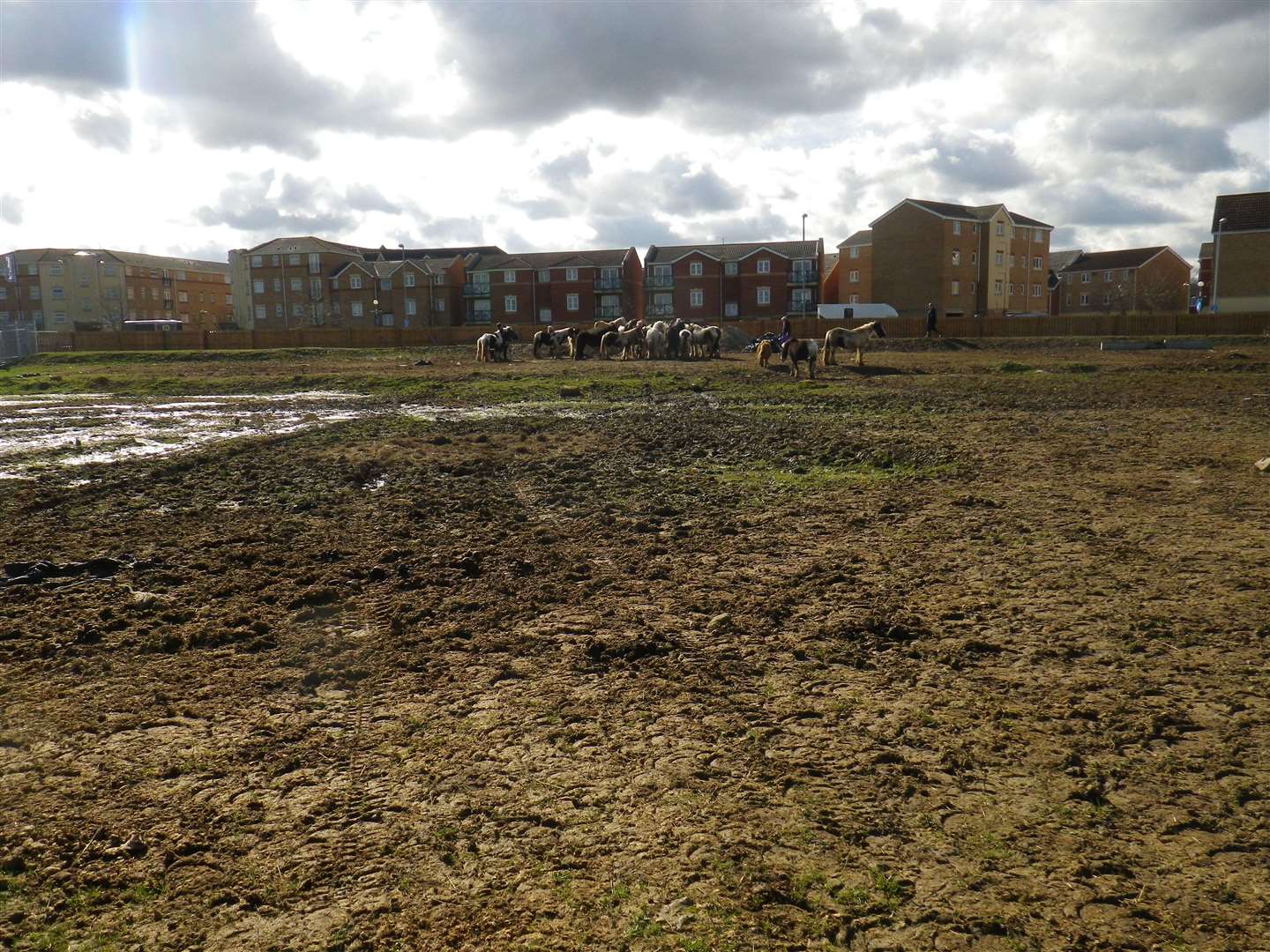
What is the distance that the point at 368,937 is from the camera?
2.79 meters

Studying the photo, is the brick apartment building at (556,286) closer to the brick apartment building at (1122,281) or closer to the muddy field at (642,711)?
the brick apartment building at (1122,281)

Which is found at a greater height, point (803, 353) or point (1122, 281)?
point (1122, 281)

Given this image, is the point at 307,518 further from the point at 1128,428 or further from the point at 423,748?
the point at 1128,428

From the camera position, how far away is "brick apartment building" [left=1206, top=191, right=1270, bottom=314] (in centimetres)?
5744

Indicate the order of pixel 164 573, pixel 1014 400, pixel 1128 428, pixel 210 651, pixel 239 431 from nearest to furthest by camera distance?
pixel 210 651
pixel 164 573
pixel 1128 428
pixel 239 431
pixel 1014 400

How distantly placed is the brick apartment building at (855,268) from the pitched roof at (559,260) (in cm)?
1963

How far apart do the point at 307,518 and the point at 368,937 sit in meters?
6.06

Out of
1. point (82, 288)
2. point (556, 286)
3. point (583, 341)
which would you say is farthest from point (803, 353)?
point (82, 288)

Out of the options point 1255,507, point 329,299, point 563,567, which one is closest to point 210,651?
point 563,567

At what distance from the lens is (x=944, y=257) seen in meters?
73.9

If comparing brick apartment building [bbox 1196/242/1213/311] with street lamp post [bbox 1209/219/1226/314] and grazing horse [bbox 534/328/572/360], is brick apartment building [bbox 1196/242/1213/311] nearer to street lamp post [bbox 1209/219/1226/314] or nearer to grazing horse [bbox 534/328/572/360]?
street lamp post [bbox 1209/219/1226/314]

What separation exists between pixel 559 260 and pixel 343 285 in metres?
22.1

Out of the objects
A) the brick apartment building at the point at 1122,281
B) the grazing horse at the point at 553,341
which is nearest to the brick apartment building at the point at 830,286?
the brick apartment building at the point at 1122,281

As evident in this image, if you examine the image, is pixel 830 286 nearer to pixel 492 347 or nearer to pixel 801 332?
pixel 801 332
